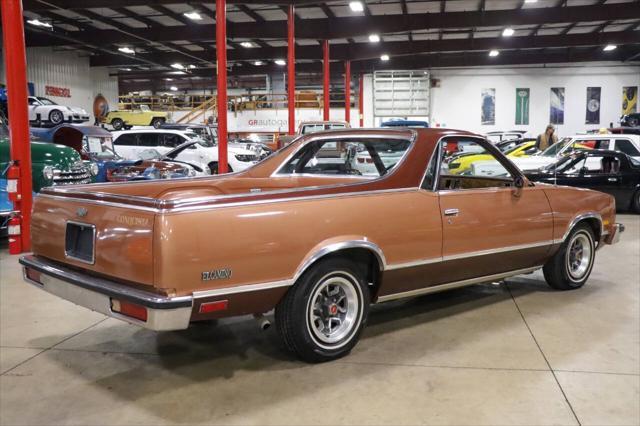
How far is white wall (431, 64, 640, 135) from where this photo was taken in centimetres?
2892

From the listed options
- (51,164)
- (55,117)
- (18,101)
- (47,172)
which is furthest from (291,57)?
(18,101)

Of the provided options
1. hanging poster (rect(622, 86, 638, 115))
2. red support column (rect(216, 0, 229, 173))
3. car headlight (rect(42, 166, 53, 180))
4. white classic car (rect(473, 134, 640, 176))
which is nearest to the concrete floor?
car headlight (rect(42, 166, 53, 180))

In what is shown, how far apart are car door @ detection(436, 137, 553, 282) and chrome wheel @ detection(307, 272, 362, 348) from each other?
0.82m

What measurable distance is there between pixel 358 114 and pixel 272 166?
26739 mm

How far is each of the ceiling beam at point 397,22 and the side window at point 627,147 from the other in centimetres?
763

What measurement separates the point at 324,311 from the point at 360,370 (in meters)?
0.44

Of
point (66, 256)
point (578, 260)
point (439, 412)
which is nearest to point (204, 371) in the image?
point (66, 256)

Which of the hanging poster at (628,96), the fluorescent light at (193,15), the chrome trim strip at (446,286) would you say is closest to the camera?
the chrome trim strip at (446,286)

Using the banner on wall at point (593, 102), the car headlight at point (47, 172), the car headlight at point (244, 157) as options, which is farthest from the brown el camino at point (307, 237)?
the banner on wall at point (593, 102)

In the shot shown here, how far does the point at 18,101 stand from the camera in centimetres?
737

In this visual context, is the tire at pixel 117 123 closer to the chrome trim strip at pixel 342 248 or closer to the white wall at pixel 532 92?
the white wall at pixel 532 92

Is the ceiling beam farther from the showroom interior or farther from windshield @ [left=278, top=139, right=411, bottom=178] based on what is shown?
windshield @ [left=278, top=139, right=411, bottom=178]

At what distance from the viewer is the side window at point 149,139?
17500 mm

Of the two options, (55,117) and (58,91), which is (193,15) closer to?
(55,117)
